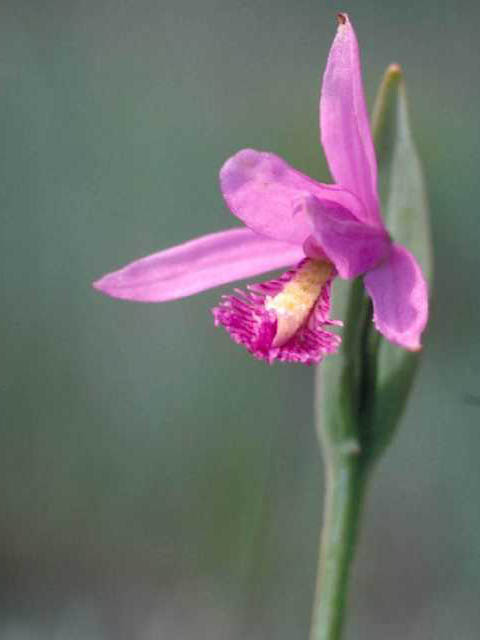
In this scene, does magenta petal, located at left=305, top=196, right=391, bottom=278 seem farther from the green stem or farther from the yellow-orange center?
the green stem

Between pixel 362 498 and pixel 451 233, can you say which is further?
pixel 451 233

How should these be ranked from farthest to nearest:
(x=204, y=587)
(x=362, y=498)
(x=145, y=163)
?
1. (x=145, y=163)
2. (x=204, y=587)
3. (x=362, y=498)

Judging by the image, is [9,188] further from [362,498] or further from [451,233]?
[362,498]

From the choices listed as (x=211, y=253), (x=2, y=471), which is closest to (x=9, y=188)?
(x=2, y=471)

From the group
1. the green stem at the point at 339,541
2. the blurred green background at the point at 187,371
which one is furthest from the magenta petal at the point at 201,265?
the blurred green background at the point at 187,371

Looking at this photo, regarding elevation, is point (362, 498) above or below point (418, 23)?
below

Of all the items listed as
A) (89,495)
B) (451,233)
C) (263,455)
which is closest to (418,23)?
(451,233)

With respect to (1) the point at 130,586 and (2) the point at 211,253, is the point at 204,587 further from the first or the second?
(2) the point at 211,253

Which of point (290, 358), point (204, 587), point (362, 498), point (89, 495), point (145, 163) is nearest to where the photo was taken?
point (290, 358)

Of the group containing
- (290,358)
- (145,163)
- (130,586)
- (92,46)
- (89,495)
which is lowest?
(130,586)
